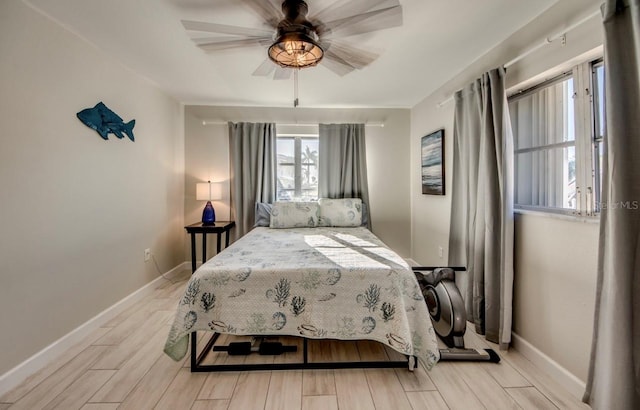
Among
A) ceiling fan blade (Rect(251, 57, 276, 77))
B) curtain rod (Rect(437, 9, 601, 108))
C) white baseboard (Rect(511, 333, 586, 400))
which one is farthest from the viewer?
ceiling fan blade (Rect(251, 57, 276, 77))

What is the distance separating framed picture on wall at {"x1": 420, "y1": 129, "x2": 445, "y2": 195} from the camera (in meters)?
2.96

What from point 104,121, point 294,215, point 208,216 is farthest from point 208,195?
point 104,121

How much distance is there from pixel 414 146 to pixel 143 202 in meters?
3.38

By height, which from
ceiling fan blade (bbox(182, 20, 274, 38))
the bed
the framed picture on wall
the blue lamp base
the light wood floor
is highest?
ceiling fan blade (bbox(182, 20, 274, 38))

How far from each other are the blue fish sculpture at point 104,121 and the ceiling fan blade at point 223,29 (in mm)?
1247

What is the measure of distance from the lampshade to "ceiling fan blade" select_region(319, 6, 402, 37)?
237cm

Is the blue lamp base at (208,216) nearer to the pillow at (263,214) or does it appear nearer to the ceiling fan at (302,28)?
the pillow at (263,214)

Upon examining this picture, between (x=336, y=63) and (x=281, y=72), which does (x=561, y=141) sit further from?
(x=281, y=72)

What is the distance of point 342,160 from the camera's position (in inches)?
145

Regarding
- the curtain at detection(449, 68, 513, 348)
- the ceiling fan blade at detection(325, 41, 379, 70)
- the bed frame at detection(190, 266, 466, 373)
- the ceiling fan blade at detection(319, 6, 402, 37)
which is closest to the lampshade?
the bed frame at detection(190, 266, 466, 373)

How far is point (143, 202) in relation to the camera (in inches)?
112

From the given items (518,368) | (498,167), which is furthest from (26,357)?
(498,167)

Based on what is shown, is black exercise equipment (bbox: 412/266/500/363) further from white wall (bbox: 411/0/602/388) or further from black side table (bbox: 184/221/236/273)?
black side table (bbox: 184/221/236/273)

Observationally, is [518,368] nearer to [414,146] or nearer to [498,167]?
[498,167]
